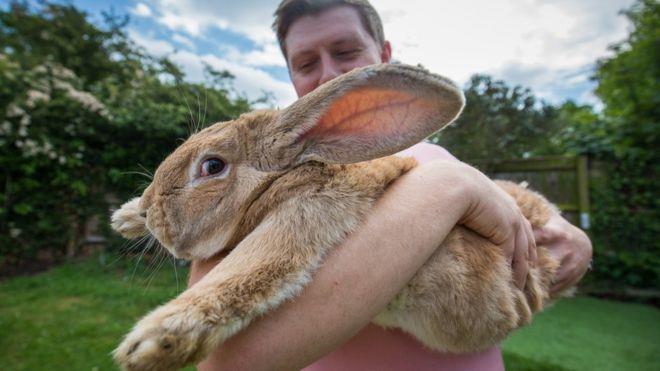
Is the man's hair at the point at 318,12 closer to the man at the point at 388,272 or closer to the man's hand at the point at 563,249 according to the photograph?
the man at the point at 388,272

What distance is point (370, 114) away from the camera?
3.73 feet

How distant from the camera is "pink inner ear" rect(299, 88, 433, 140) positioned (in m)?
1.08

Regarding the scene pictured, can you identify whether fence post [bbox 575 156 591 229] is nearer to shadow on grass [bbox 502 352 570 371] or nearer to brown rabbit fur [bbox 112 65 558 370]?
shadow on grass [bbox 502 352 570 371]

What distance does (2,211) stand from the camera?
6.38m

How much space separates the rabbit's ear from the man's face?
2.97 ft

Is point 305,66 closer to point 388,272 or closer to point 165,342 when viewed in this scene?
point 388,272

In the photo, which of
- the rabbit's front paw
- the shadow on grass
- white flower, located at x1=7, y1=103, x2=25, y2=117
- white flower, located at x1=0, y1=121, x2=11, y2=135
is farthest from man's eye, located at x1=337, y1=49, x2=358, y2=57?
white flower, located at x1=0, y1=121, x2=11, y2=135

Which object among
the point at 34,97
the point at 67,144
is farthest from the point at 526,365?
the point at 34,97

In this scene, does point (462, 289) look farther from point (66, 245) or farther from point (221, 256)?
point (66, 245)

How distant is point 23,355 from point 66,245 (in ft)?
13.4

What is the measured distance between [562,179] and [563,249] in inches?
203

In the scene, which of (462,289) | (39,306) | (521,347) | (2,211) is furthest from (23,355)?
(521,347)

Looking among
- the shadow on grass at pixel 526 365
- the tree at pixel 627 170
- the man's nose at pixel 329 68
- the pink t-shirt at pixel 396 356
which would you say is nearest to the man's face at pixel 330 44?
the man's nose at pixel 329 68

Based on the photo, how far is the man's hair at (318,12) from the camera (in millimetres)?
1972
